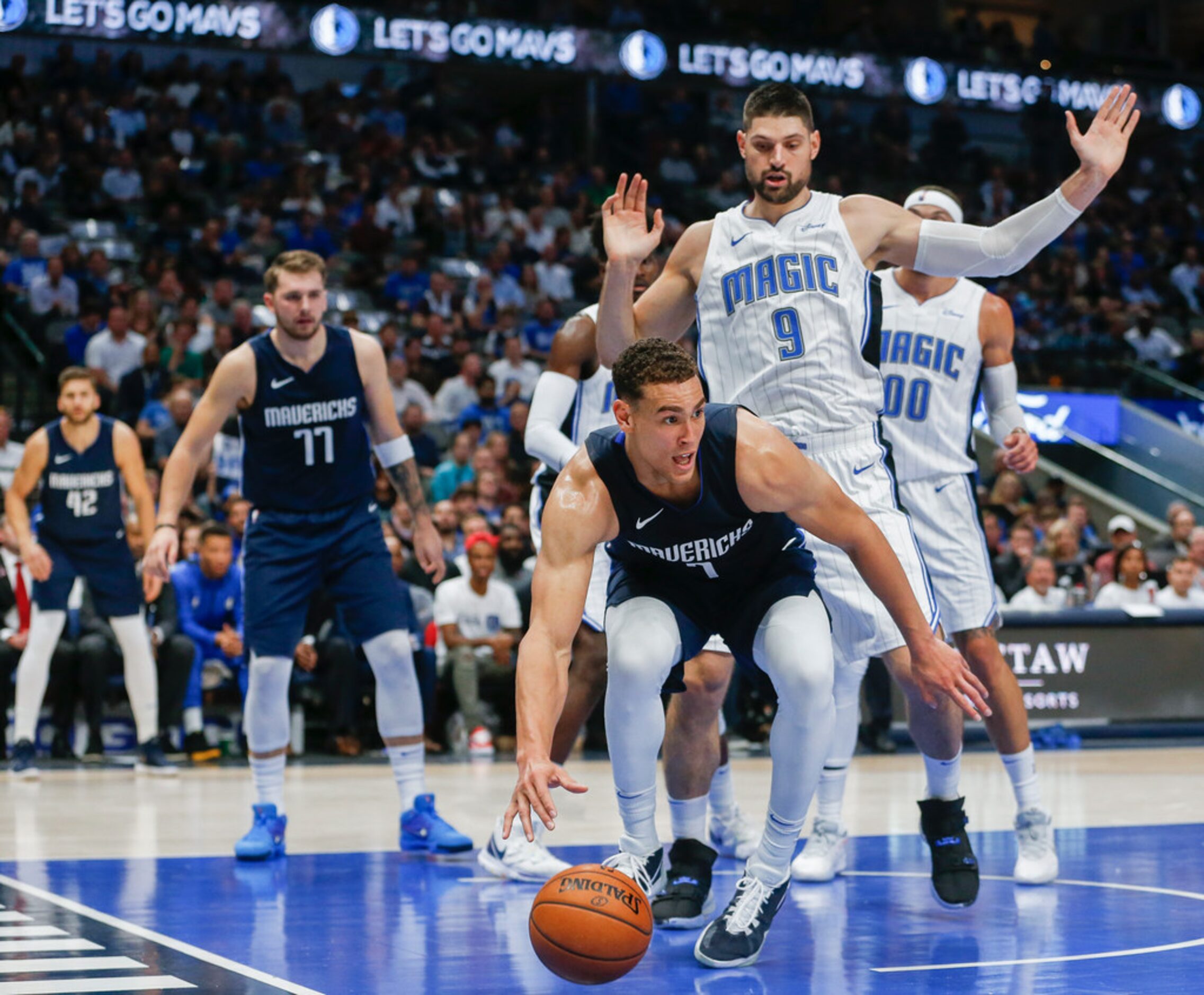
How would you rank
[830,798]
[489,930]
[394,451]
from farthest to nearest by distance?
[394,451], [830,798], [489,930]

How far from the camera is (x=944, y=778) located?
18.3 feet

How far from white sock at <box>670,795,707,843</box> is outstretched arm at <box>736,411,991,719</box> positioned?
3.63 feet

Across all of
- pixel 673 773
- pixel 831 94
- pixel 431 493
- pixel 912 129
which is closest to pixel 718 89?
pixel 831 94

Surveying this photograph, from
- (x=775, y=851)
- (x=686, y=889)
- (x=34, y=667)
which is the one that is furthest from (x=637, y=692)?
(x=34, y=667)

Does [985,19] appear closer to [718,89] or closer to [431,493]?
[718,89]

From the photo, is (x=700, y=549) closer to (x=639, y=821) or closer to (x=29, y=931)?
(x=639, y=821)

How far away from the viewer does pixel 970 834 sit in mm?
7051

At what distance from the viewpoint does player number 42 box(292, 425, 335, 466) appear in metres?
6.51

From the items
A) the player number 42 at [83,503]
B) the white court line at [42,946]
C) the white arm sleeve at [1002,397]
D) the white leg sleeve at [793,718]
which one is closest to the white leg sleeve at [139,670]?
the player number 42 at [83,503]

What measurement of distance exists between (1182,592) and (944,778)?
25.1 feet

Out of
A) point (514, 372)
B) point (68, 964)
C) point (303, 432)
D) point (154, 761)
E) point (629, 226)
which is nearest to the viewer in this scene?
point (68, 964)

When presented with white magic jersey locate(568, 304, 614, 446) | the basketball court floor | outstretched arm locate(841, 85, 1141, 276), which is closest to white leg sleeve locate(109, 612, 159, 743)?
the basketball court floor

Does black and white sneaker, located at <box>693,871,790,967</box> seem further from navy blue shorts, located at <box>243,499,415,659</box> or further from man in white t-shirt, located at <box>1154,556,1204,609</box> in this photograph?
man in white t-shirt, located at <box>1154,556,1204,609</box>

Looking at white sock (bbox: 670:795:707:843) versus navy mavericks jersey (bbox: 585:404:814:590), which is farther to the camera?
white sock (bbox: 670:795:707:843)
